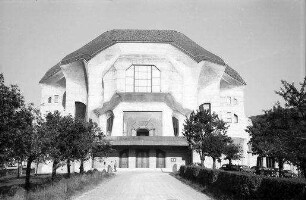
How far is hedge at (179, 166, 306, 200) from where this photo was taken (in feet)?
39.6

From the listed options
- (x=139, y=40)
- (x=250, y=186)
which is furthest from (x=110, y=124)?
(x=250, y=186)

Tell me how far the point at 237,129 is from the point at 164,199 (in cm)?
5729

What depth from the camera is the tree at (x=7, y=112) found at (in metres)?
17.9

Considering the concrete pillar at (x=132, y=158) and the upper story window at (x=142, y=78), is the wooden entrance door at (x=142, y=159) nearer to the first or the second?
the concrete pillar at (x=132, y=158)

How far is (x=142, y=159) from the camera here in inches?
2414

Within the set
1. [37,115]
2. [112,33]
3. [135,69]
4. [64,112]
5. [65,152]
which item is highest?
[112,33]

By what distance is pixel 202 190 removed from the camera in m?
A: 22.6

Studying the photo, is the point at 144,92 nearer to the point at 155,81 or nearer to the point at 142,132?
the point at 155,81

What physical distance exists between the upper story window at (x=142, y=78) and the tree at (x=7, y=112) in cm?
4692

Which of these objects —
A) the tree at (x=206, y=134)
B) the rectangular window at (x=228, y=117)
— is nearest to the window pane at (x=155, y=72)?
the rectangular window at (x=228, y=117)

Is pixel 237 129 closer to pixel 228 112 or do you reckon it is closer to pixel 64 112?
pixel 228 112

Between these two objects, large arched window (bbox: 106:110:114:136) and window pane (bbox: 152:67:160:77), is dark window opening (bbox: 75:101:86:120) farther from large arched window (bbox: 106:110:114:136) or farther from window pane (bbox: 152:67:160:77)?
window pane (bbox: 152:67:160:77)

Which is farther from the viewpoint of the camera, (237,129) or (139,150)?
(237,129)

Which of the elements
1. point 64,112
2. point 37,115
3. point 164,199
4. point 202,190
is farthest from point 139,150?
point 164,199
